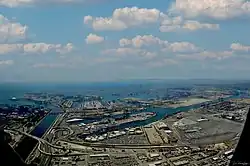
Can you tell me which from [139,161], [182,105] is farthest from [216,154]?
[182,105]

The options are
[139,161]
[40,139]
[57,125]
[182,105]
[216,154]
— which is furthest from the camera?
[182,105]

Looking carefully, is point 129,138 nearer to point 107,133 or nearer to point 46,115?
point 107,133

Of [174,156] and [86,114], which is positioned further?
[86,114]

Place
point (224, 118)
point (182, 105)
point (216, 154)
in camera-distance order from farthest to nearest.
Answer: point (182, 105) < point (224, 118) < point (216, 154)

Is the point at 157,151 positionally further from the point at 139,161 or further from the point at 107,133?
the point at 107,133

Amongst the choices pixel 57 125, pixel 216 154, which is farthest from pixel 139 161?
pixel 57 125

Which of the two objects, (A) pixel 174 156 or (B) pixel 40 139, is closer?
(A) pixel 174 156

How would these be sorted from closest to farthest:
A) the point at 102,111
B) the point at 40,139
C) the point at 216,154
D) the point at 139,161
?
the point at 139,161 → the point at 216,154 → the point at 40,139 → the point at 102,111

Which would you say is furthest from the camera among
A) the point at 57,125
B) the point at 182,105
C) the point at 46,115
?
the point at 182,105
